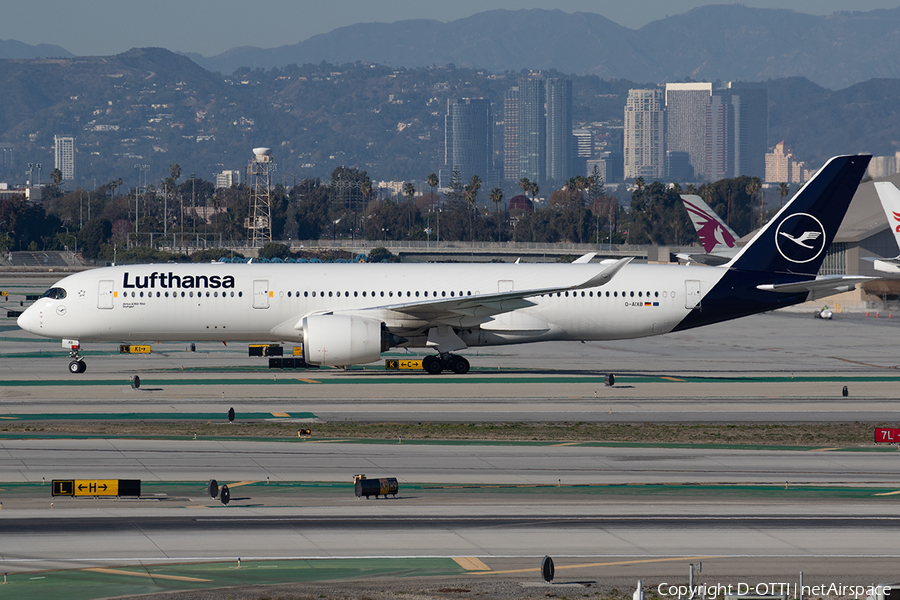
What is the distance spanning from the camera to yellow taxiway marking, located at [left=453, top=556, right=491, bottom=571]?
708 inches

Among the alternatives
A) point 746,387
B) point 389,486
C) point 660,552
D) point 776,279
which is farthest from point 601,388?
point 660,552

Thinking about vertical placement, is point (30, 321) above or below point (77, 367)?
above

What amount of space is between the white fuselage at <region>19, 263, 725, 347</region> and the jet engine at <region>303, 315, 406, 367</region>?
190 centimetres

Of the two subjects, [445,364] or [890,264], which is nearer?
[445,364]

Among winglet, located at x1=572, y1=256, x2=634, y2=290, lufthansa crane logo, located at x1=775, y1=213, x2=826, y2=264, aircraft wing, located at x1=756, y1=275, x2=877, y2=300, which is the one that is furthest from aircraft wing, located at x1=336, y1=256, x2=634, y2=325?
lufthansa crane logo, located at x1=775, y1=213, x2=826, y2=264

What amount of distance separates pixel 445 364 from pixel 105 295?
14.9 metres

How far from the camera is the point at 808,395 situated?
1581 inches

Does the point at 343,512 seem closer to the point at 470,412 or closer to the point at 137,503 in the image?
the point at 137,503

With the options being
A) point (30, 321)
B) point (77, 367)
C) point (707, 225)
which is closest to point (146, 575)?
point (77, 367)

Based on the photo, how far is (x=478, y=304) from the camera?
43062 mm

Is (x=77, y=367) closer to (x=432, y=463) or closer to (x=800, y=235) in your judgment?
(x=432, y=463)

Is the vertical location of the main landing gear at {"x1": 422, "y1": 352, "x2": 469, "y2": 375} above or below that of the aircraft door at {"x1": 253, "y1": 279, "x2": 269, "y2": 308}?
below

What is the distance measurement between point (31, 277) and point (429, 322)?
110316 millimetres
